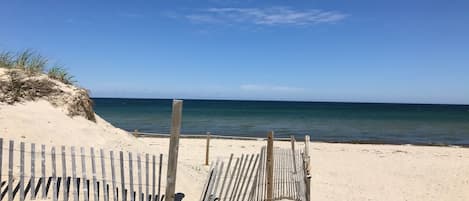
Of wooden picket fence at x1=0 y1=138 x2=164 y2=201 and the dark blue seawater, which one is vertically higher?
wooden picket fence at x1=0 y1=138 x2=164 y2=201

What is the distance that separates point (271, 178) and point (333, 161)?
40.7 ft

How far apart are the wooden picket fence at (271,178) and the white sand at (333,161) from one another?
3.76 ft

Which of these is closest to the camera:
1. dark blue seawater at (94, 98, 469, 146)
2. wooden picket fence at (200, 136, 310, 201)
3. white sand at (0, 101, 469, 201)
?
wooden picket fence at (200, 136, 310, 201)

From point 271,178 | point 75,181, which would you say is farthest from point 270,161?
point 75,181

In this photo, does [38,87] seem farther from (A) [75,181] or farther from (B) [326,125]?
(B) [326,125]

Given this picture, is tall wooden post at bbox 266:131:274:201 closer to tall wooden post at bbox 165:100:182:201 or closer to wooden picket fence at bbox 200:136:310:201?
wooden picket fence at bbox 200:136:310:201

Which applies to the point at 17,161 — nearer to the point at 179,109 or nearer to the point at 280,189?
the point at 179,109

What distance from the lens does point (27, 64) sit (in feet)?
32.9

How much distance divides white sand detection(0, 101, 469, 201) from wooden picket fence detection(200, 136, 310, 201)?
1.14 meters

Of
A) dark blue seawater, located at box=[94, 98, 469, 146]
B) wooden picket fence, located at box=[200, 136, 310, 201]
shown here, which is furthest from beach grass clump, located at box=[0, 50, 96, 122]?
dark blue seawater, located at box=[94, 98, 469, 146]

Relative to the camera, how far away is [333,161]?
62.9 feet

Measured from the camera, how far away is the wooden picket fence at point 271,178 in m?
6.29

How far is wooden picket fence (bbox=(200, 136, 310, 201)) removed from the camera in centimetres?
629

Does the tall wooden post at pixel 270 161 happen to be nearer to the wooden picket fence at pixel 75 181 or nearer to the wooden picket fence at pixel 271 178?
the wooden picket fence at pixel 271 178
